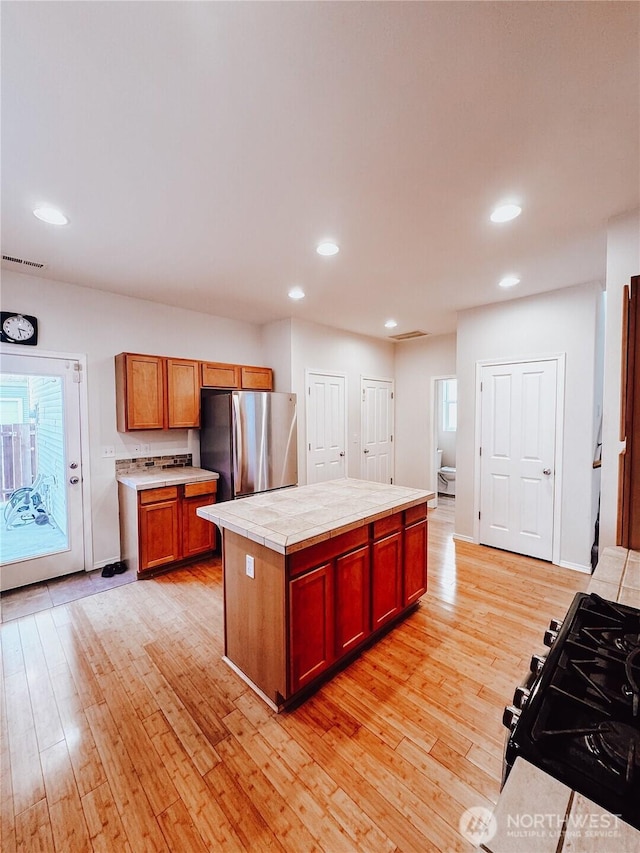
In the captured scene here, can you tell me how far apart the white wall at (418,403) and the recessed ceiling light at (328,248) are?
326 cm

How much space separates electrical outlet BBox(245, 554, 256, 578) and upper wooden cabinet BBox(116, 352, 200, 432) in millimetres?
2278

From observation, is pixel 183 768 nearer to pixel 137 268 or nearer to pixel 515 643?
pixel 515 643

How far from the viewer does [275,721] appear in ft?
5.84

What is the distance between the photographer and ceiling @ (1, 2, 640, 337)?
1.13 m

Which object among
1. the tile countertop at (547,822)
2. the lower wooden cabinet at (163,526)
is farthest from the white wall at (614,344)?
the lower wooden cabinet at (163,526)

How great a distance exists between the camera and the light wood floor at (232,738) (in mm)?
1319

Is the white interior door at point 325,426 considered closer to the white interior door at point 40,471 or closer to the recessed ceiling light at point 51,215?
the white interior door at point 40,471

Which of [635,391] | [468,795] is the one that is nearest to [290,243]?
[635,391]

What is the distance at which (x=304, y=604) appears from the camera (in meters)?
1.84

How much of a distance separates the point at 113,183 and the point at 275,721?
2885mm

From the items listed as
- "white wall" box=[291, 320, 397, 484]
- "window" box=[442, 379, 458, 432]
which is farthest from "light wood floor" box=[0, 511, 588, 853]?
"window" box=[442, 379, 458, 432]

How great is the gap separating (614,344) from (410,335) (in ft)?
11.3

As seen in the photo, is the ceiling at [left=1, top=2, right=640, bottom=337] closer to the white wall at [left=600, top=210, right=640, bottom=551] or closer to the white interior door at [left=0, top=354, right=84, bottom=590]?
the white wall at [left=600, top=210, right=640, bottom=551]

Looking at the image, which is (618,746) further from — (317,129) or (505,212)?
(505,212)
